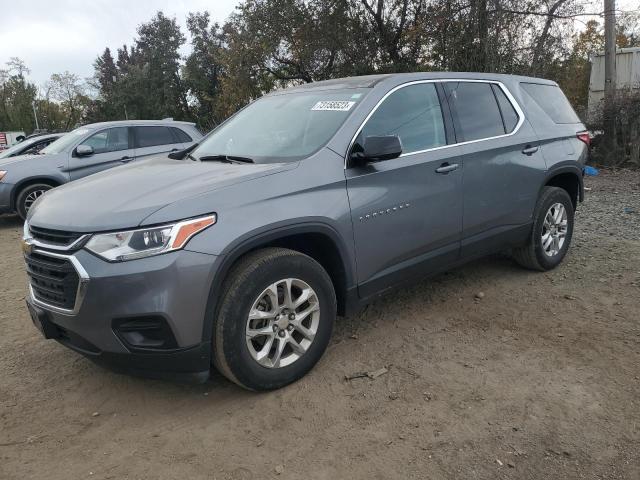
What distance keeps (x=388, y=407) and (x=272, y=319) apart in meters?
0.80

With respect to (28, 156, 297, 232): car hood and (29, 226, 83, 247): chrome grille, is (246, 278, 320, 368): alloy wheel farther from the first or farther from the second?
(29, 226, 83, 247): chrome grille

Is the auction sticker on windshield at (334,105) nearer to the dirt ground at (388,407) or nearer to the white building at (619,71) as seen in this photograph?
the dirt ground at (388,407)

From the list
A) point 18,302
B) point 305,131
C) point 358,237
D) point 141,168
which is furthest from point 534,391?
point 18,302

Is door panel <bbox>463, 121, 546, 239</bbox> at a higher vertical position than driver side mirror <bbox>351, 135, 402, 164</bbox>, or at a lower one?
lower

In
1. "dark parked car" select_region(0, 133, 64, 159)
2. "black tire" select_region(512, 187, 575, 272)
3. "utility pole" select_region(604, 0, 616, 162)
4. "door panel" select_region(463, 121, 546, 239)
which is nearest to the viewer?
"door panel" select_region(463, 121, 546, 239)

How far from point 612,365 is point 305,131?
244cm

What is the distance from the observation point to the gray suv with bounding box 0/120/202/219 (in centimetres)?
851

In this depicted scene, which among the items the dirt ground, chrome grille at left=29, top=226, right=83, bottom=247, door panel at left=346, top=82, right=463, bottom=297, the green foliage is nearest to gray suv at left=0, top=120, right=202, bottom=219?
the dirt ground

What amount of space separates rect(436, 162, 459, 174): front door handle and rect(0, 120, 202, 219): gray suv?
554cm

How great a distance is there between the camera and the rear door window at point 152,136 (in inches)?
364

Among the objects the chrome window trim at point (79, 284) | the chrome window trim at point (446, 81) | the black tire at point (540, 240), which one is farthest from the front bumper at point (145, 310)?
the black tire at point (540, 240)

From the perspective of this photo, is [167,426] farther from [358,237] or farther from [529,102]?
[529,102]

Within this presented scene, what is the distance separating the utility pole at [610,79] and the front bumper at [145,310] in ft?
40.6

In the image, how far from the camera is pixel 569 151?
4922mm
